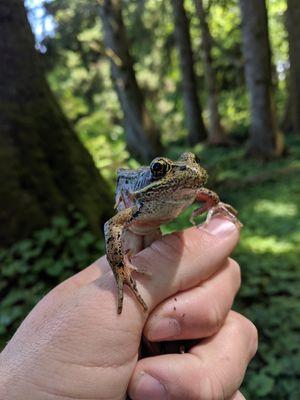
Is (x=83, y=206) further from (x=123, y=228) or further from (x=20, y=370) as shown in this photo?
(x=20, y=370)

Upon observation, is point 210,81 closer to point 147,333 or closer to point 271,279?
point 271,279

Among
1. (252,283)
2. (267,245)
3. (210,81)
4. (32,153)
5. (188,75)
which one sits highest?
(32,153)

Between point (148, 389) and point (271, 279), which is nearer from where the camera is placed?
point (148, 389)

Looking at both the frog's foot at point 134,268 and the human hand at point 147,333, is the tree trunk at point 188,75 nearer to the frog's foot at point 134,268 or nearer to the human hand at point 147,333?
the human hand at point 147,333

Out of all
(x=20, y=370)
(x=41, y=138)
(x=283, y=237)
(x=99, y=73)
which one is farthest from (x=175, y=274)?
(x=99, y=73)

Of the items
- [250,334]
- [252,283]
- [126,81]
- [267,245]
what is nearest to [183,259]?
[250,334]

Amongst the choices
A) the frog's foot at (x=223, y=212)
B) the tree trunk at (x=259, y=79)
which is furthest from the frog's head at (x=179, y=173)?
the tree trunk at (x=259, y=79)
